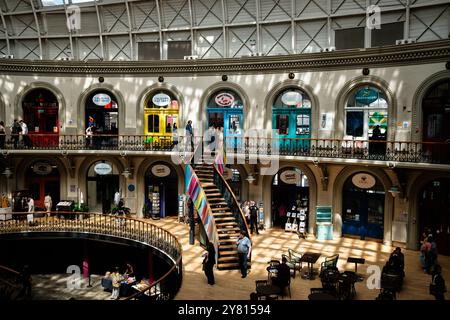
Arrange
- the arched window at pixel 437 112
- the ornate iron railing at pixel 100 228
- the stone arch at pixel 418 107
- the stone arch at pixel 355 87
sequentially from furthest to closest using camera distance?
1. the stone arch at pixel 355 87
2. the ornate iron railing at pixel 100 228
3. the stone arch at pixel 418 107
4. the arched window at pixel 437 112

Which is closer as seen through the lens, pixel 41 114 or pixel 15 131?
pixel 15 131

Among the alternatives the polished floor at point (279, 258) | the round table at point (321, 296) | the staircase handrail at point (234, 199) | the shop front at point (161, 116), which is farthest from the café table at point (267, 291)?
the shop front at point (161, 116)

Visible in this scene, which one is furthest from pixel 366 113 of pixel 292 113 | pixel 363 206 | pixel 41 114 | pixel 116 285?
pixel 41 114

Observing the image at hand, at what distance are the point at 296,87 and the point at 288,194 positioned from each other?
5.63m

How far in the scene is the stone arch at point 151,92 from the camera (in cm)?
2270

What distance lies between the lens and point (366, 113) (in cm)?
1938

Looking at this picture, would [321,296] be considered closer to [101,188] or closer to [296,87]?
[296,87]

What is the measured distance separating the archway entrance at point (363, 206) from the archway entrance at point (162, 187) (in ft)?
31.3

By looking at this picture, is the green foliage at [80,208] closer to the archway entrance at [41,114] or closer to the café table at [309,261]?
the archway entrance at [41,114]

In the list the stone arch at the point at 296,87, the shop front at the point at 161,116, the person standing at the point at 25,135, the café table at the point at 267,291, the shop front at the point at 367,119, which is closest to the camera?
the café table at the point at 267,291

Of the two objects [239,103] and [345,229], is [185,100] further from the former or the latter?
[345,229]

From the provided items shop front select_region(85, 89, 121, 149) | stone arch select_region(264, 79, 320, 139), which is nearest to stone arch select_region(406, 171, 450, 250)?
stone arch select_region(264, 79, 320, 139)

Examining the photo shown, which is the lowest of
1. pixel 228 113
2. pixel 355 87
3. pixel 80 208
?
pixel 80 208

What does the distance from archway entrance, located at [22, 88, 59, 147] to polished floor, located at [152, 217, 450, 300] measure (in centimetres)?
842
